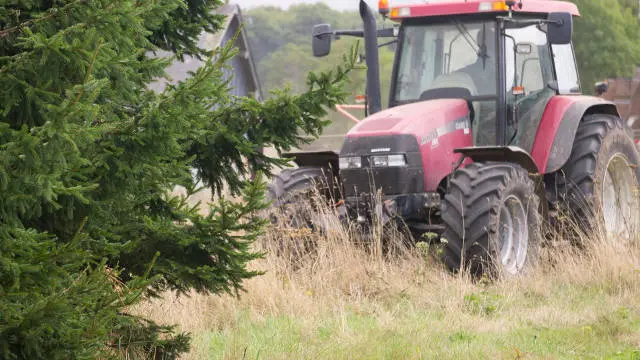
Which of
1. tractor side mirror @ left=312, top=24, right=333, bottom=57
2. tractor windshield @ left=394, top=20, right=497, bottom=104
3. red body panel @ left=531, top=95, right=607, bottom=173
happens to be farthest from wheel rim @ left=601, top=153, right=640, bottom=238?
tractor side mirror @ left=312, top=24, right=333, bottom=57

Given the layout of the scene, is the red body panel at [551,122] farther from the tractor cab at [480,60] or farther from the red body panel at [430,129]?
the red body panel at [430,129]

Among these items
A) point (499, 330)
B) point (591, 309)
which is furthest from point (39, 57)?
point (591, 309)

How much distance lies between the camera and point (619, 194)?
9.25 meters

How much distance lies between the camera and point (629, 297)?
6.66m

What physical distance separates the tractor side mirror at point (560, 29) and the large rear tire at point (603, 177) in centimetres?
122

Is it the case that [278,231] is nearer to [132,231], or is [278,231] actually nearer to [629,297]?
[629,297]

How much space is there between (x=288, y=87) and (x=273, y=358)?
1.50 meters

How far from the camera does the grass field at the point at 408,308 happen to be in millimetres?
5207

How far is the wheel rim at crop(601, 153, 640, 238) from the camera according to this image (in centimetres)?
908

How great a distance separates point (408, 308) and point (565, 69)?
13.2ft

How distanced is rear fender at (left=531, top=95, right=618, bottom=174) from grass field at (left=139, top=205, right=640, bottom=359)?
0.80 metres

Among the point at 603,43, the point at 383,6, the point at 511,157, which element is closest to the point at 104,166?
the point at 511,157

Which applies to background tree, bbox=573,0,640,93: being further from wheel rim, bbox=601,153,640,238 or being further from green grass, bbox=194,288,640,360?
green grass, bbox=194,288,640,360

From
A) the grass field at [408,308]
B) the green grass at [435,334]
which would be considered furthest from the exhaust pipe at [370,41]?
the green grass at [435,334]
